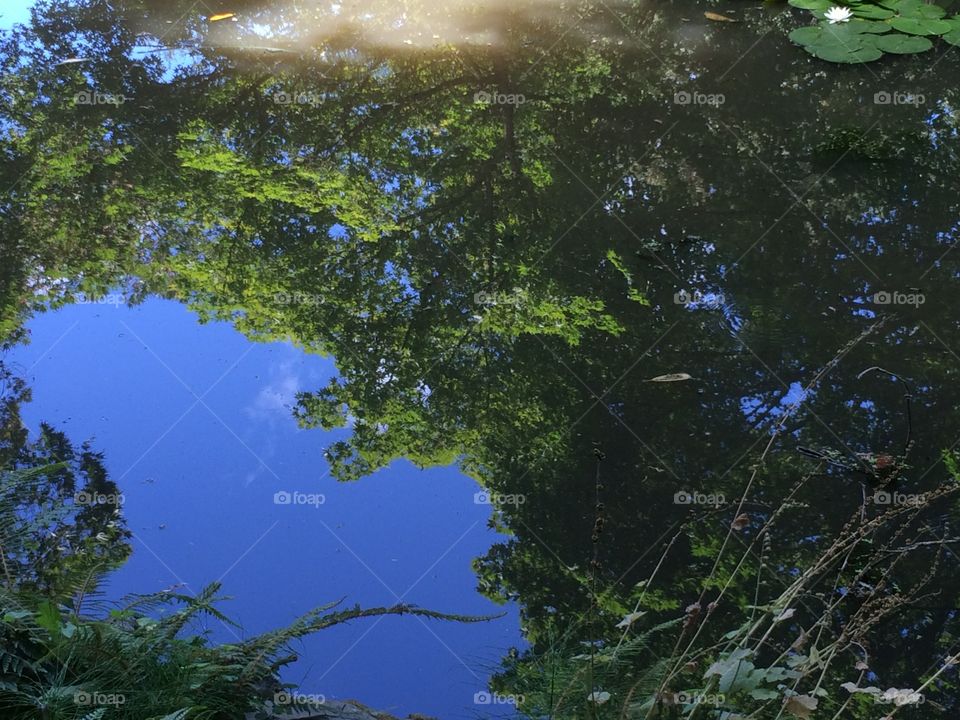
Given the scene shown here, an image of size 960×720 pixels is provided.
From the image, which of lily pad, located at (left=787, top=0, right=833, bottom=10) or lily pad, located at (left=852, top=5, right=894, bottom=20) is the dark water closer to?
lily pad, located at (left=787, top=0, right=833, bottom=10)

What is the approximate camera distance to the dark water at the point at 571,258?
2.81m

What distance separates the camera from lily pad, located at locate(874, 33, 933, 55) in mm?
5648

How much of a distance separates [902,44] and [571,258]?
3.26 meters

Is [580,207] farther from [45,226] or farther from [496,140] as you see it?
[45,226]

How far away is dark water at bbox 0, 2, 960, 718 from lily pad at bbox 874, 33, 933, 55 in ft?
0.34

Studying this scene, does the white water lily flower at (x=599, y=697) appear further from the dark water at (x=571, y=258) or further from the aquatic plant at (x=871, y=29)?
the aquatic plant at (x=871, y=29)

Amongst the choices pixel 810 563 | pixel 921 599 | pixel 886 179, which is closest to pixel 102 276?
pixel 810 563

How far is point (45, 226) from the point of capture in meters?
4.16

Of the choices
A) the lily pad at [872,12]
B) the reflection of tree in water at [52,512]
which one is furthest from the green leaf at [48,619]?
the lily pad at [872,12]

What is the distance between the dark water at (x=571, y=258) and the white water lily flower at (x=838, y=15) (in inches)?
15.7

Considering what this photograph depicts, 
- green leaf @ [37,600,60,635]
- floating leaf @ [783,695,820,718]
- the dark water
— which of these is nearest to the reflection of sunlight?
the dark water

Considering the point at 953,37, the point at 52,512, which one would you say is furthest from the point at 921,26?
the point at 52,512

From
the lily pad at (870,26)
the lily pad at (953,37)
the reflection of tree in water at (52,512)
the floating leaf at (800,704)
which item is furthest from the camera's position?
the lily pad at (870,26)

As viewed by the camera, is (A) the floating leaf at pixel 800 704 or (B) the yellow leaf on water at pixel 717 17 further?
(B) the yellow leaf on water at pixel 717 17
